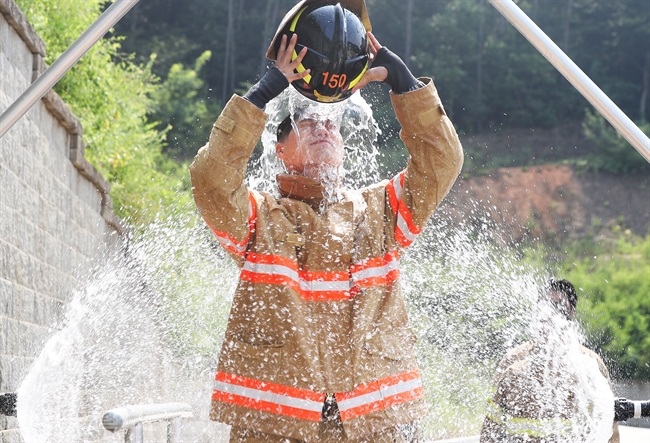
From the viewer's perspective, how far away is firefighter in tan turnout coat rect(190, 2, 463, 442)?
375 centimetres

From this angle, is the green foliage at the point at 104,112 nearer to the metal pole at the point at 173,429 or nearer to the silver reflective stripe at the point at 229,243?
the metal pole at the point at 173,429

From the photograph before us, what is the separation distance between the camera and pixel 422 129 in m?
3.98

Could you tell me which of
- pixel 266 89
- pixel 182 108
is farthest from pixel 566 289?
pixel 182 108

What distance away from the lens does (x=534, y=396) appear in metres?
6.55

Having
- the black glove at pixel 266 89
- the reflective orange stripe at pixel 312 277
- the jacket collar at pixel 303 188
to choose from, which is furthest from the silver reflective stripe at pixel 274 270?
the black glove at pixel 266 89

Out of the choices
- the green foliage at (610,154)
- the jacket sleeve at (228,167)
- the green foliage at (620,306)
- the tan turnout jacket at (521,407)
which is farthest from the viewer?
the green foliage at (610,154)

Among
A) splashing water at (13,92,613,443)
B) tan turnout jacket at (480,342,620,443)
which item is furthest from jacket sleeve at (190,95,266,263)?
tan turnout jacket at (480,342,620,443)

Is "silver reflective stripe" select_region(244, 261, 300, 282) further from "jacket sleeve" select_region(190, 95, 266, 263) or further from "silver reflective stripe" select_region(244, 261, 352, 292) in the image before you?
"jacket sleeve" select_region(190, 95, 266, 263)

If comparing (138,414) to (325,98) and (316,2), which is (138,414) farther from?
(316,2)

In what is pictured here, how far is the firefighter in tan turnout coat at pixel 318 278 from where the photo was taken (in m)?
3.75

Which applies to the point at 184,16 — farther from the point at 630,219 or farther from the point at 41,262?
the point at 41,262

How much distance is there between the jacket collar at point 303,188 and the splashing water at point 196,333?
1675mm

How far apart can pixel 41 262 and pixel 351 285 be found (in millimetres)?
3769

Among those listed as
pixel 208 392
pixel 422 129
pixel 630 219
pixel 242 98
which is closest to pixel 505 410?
pixel 208 392
